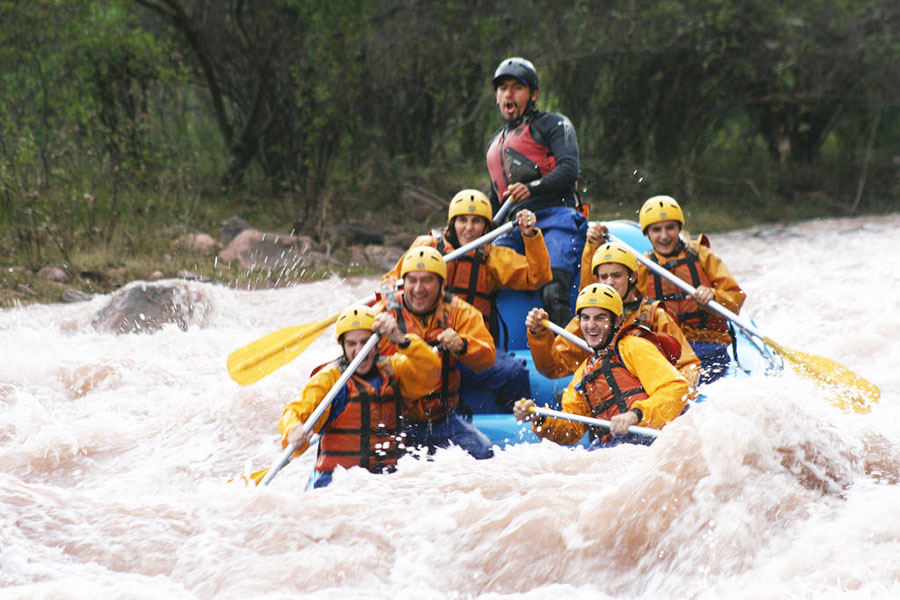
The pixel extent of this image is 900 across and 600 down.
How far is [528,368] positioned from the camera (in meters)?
4.66

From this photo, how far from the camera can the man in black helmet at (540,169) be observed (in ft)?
16.3

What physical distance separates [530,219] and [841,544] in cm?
219

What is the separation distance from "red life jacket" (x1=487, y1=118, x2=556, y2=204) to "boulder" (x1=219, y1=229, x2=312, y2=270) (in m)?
4.51

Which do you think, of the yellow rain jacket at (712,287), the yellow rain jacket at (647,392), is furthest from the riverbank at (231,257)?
the yellow rain jacket at (647,392)

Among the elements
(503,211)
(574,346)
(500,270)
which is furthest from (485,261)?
(574,346)

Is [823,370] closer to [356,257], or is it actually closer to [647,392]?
[647,392]

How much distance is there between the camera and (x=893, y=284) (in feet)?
26.7

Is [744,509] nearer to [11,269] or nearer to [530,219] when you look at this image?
[530,219]

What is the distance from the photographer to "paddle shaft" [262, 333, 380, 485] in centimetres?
371

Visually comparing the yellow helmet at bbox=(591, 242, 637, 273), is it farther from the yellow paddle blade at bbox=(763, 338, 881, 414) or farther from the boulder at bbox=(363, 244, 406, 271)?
the boulder at bbox=(363, 244, 406, 271)

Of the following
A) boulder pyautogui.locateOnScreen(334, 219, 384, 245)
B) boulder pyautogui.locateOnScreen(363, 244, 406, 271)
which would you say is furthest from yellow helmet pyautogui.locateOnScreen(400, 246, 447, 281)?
boulder pyautogui.locateOnScreen(334, 219, 384, 245)

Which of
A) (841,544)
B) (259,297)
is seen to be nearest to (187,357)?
(259,297)

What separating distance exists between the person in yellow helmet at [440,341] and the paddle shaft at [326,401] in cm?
32

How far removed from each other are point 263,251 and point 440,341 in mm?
5814
